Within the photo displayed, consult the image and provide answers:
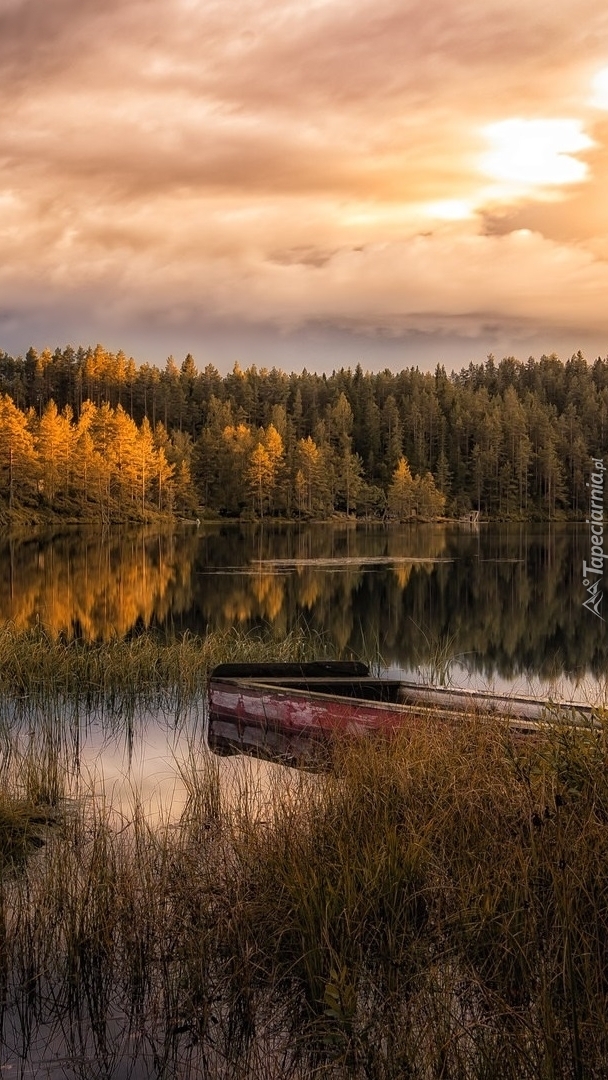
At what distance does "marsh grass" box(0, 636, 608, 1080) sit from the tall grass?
0.01 metres

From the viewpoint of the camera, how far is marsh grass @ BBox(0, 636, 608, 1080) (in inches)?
157

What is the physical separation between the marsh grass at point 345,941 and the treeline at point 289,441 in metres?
80.2

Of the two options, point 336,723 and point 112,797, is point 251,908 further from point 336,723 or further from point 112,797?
point 336,723

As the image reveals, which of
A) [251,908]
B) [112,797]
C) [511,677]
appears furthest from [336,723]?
[511,677]

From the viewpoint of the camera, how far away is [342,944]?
4531 millimetres

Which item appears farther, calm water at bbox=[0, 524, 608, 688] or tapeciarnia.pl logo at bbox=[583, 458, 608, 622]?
calm water at bbox=[0, 524, 608, 688]

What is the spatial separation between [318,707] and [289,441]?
116 metres

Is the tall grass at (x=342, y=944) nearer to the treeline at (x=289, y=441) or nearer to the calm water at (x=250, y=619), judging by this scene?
the calm water at (x=250, y=619)

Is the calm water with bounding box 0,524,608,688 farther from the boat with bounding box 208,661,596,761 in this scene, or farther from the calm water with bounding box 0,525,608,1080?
the boat with bounding box 208,661,596,761

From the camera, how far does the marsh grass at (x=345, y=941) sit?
157 inches

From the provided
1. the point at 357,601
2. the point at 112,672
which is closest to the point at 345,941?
the point at 112,672

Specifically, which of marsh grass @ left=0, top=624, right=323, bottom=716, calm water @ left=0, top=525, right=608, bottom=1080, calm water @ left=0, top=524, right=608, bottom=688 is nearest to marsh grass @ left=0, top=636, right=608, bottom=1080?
calm water @ left=0, top=525, right=608, bottom=1080

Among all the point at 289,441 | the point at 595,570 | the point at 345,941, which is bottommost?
the point at 595,570

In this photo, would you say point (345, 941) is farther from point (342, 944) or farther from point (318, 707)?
point (318, 707)
